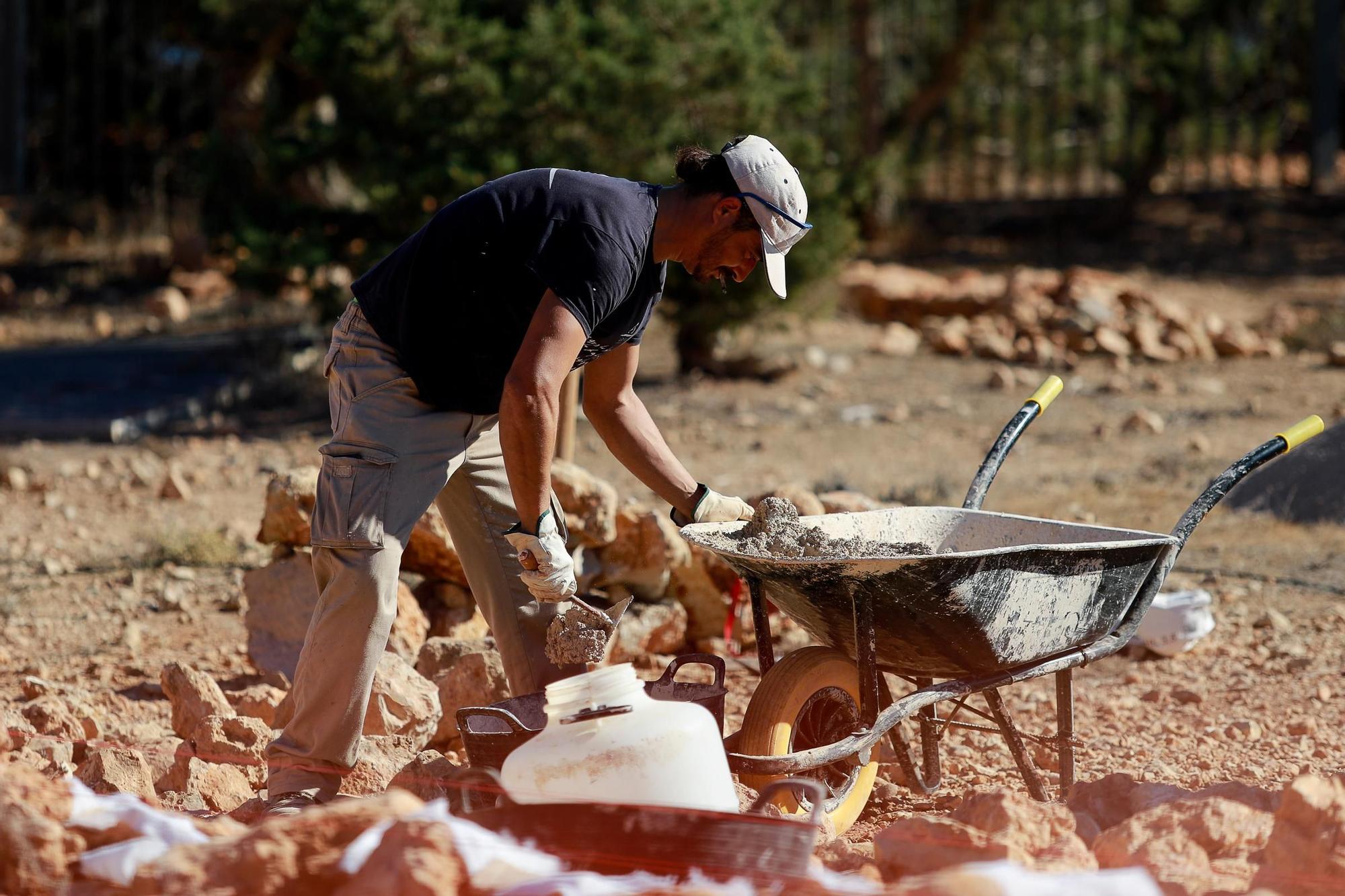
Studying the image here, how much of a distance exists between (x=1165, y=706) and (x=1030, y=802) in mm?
1872

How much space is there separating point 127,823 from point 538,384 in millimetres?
1100

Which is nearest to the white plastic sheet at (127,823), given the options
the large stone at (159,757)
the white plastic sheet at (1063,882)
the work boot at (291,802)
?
the work boot at (291,802)

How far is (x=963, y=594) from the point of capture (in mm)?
3078

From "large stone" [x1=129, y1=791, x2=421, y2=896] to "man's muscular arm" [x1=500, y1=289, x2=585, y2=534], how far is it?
78 centimetres

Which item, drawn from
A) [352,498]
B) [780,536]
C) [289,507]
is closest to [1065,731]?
[780,536]

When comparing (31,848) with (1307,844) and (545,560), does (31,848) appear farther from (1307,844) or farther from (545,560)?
(1307,844)

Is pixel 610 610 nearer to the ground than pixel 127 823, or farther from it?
farther from it

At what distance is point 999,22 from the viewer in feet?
50.4

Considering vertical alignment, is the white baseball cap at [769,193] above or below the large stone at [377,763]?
above

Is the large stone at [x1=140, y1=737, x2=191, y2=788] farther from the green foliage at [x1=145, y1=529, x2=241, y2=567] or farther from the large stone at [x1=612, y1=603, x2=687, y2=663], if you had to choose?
the green foliage at [x1=145, y1=529, x2=241, y2=567]

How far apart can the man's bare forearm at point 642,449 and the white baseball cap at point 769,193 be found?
0.58 metres

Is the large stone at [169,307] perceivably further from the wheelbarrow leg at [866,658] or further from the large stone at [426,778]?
the wheelbarrow leg at [866,658]

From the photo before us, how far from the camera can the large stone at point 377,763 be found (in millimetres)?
3309

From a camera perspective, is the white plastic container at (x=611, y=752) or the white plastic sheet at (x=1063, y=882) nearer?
the white plastic sheet at (x=1063, y=882)
